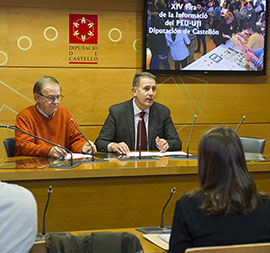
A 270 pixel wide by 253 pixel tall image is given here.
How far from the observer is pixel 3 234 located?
1551 millimetres

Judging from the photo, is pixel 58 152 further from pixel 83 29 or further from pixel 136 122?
pixel 83 29

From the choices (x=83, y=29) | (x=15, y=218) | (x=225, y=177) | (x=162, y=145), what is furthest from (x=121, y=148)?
(x=15, y=218)

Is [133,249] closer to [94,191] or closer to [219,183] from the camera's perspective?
[219,183]

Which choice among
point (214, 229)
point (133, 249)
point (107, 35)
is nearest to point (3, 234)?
point (133, 249)

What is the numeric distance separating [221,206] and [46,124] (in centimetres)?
255

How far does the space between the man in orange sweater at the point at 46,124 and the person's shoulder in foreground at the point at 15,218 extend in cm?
211

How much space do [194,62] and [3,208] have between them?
4.07 meters

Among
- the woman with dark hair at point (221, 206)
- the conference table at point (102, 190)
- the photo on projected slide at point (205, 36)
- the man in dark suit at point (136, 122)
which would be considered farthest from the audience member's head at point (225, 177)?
the photo on projected slide at point (205, 36)

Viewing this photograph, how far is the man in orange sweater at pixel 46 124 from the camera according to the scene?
3740 millimetres

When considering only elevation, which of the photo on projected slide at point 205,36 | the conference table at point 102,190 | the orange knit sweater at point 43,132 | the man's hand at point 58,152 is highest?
the photo on projected slide at point 205,36

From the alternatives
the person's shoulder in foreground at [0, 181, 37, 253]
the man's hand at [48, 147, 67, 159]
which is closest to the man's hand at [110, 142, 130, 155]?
the man's hand at [48, 147, 67, 159]

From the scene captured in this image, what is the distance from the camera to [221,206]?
5.68 ft

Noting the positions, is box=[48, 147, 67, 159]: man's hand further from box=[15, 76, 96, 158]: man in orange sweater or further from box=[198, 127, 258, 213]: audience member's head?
box=[198, 127, 258, 213]: audience member's head

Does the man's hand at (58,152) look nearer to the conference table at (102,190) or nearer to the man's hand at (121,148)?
the conference table at (102,190)
